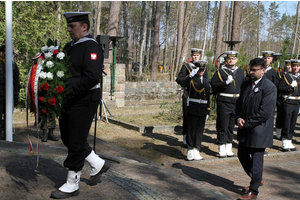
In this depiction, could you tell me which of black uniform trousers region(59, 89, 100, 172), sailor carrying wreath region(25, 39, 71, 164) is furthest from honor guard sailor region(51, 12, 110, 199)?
sailor carrying wreath region(25, 39, 71, 164)

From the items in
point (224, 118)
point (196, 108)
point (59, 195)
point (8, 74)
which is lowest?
point (59, 195)

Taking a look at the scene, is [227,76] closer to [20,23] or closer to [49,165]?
[49,165]

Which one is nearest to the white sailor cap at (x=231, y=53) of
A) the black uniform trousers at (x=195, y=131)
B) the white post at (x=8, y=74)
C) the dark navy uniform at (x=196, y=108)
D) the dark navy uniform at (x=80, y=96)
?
the dark navy uniform at (x=196, y=108)

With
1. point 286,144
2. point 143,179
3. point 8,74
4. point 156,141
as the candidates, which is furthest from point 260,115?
point 8,74

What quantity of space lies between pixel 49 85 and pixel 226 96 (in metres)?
4.65

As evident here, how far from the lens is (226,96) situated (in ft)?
25.7

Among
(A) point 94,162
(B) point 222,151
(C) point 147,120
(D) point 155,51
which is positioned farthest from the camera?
(D) point 155,51

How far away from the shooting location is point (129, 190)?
15.5 feet

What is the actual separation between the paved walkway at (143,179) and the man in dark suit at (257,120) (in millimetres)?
549

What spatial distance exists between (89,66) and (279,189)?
380 cm

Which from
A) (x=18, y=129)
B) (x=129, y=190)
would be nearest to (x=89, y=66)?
(x=129, y=190)

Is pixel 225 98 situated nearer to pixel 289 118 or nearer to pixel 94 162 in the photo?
pixel 289 118

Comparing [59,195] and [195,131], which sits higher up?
[195,131]

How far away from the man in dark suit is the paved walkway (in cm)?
55
